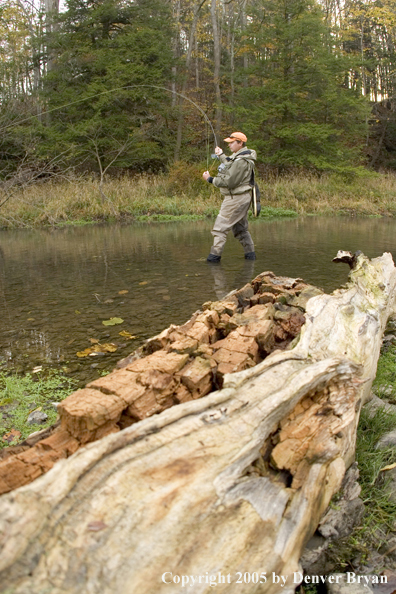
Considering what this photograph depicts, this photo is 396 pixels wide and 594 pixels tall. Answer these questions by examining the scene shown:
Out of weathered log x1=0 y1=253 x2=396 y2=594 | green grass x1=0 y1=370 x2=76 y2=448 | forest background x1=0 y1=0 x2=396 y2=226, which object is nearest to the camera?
weathered log x1=0 y1=253 x2=396 y2=594

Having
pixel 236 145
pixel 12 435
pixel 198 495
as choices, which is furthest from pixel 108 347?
pixel 236 145

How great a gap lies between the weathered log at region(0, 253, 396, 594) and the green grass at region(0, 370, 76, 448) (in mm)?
1532

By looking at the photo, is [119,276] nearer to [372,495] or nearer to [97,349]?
[97,349]

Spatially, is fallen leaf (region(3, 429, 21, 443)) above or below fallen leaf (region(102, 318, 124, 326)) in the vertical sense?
below

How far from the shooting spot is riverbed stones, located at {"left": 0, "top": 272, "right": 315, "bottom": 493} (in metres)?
1.88

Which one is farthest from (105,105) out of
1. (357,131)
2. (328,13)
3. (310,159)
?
(328,13)

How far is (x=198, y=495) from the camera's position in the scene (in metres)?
1.52

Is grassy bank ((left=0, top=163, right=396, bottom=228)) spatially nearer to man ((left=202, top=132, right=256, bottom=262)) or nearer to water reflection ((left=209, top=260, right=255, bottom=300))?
man ((left=202, top=132, right=256, bottom=262))

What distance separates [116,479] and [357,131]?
30.7m

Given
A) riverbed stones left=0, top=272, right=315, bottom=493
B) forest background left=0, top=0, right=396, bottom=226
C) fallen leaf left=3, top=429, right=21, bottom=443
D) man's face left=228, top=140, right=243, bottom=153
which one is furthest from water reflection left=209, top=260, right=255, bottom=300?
forest background left=0, top=0, right=396, bottom=226

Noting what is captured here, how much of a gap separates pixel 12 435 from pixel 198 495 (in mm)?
1794

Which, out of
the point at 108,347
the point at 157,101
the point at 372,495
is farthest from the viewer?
the point at 157,101

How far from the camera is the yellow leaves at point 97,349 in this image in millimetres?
4293

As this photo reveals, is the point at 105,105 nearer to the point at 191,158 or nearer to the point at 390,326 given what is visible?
the point at 191,158
